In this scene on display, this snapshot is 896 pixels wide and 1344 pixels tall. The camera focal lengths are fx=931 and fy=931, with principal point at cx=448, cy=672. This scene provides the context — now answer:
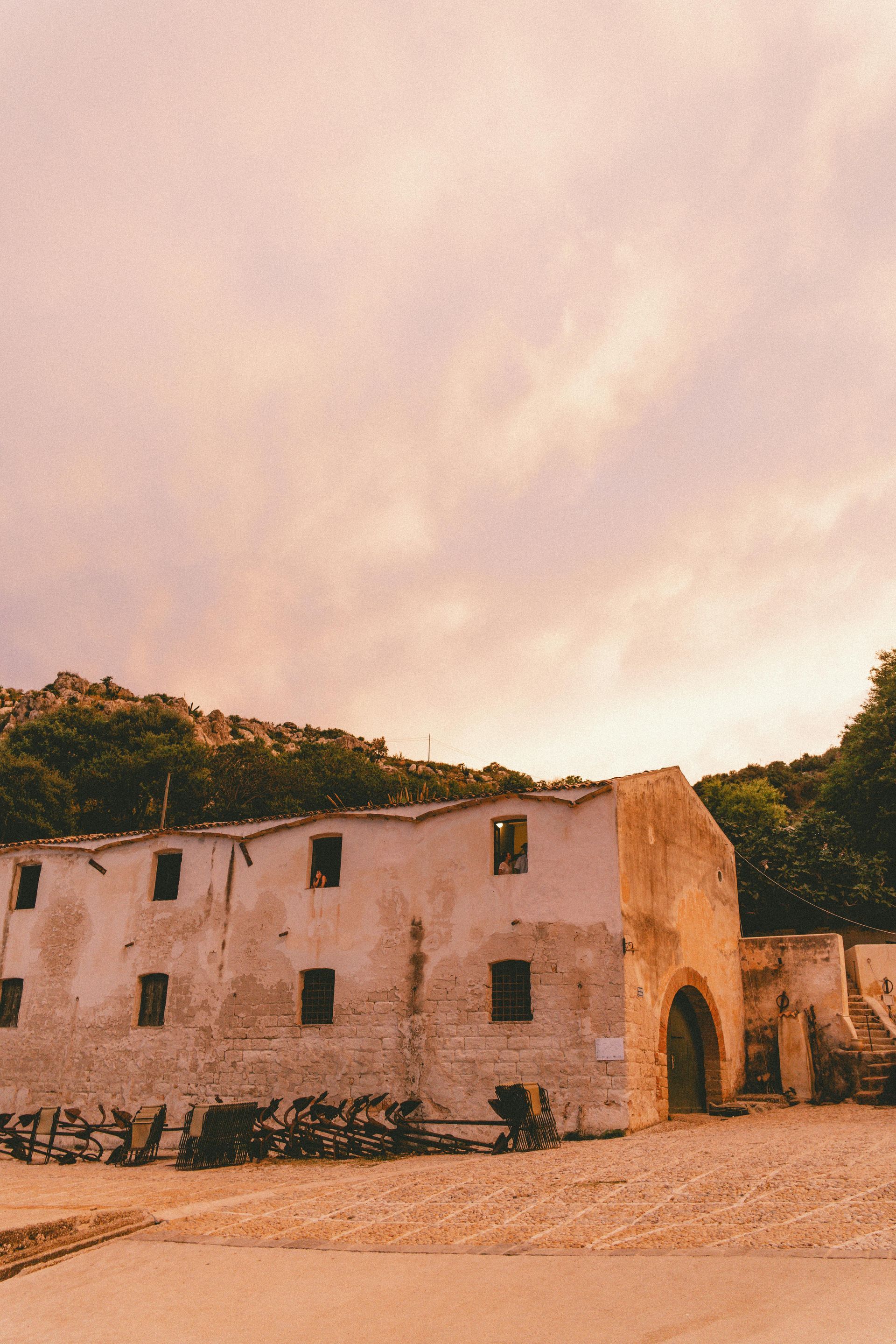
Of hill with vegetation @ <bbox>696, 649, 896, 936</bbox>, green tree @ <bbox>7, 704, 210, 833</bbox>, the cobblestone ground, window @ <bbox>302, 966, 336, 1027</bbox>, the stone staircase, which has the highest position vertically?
green tree @ <bbox>7, 704, 210, 833</bbox>

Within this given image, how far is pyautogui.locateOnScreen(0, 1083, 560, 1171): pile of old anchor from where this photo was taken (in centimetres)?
1379

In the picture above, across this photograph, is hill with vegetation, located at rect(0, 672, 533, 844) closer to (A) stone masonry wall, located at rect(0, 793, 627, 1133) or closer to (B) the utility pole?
(B) the utility pole

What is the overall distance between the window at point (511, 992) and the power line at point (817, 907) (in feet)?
37.8

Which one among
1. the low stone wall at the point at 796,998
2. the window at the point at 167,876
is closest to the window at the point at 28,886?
the window at the point at 167,876

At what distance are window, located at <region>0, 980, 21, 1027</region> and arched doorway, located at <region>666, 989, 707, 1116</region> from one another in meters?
13.9

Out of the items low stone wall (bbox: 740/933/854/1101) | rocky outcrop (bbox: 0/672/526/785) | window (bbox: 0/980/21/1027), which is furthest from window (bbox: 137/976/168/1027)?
rocky outcrop (bbox: 0/672/526/785)

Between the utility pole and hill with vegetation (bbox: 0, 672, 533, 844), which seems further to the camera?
hill with vegetation (bbox: 0, 672, 533, 844)

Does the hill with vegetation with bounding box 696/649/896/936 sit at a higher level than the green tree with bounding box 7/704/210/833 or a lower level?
lower

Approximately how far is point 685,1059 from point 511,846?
214 inches

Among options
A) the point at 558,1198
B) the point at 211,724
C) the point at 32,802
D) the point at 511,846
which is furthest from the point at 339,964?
the point at 211,724

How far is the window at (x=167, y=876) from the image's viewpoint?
2005 centimetres

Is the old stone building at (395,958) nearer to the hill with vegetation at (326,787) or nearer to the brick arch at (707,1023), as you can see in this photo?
the brick arch at (707,1023)

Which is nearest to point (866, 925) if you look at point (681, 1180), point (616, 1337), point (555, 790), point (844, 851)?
point (844, 851)

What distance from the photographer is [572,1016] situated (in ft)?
51.1
